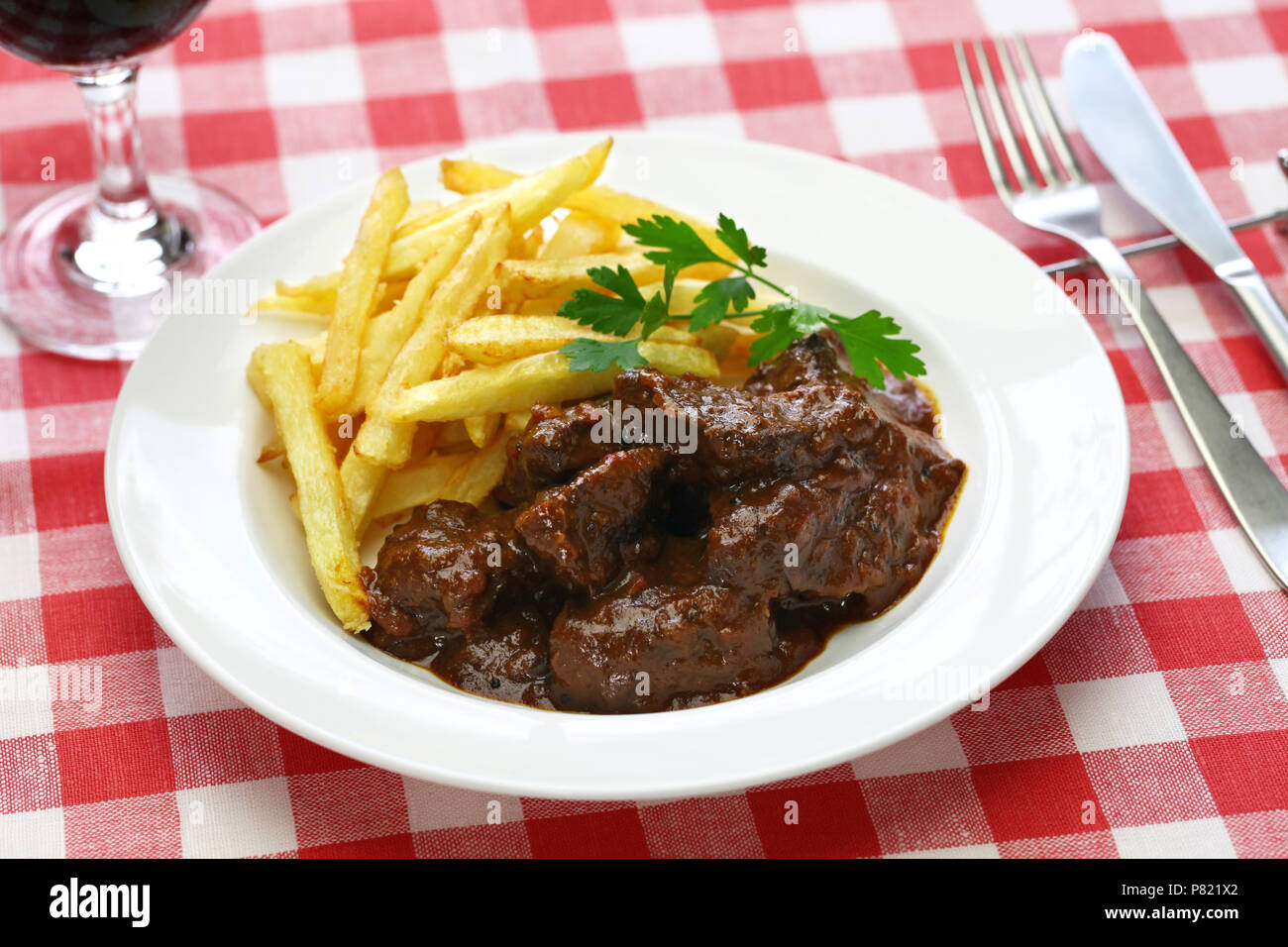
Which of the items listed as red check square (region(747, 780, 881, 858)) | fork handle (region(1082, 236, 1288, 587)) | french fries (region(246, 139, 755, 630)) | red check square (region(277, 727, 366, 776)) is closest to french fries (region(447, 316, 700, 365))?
french fries (region(246, 139, 755, 630))

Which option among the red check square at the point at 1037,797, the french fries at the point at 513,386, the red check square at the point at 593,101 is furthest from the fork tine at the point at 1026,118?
the red check square at the point at 1037,797

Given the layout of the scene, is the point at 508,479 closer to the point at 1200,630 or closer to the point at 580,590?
the point at 580,590

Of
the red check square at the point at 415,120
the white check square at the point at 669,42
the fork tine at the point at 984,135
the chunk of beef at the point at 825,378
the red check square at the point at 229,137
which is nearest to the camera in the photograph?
the chunk of beef at the point at 825,378

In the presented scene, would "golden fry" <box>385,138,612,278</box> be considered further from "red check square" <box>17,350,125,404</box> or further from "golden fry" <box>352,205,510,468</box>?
Answer: "red check square" <box>17,350,125,404</box>

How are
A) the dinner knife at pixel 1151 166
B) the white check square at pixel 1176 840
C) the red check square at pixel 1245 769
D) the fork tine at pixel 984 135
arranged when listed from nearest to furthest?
the white check square at pixel 1176 840 < the red check square at pixel 1245 769 < the dinner knife at pixel 1151 166 < the fork tine at pixel 984 135

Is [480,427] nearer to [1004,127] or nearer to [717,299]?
[717,299]

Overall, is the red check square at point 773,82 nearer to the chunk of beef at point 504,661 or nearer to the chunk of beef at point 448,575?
the chunk of beef at point 448,575

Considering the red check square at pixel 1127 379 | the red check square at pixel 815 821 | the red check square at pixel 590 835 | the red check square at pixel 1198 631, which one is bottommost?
the red check square at pixel 590 835
